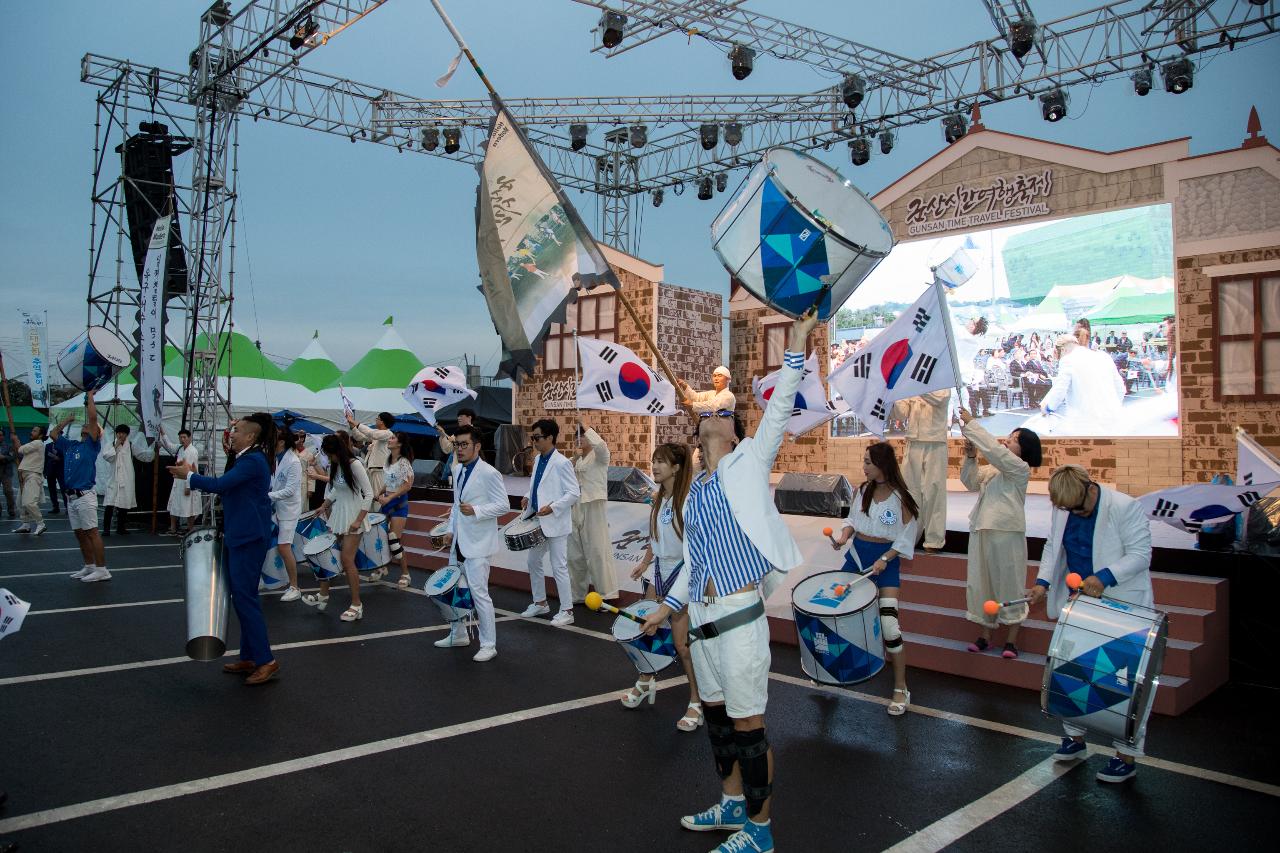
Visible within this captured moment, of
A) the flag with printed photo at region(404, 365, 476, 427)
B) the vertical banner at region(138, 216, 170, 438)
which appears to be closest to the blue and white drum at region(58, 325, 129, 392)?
the vertical banner at region(138, 216, 170, 438)

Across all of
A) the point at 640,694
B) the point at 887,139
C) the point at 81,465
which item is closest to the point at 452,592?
the point at 640,694

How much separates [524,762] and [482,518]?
2.81m

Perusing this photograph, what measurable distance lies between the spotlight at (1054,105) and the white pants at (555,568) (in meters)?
12.6

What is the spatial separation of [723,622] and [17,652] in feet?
22.2

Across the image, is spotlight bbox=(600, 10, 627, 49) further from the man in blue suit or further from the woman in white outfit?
the man in blue suit

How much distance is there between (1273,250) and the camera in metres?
12.2

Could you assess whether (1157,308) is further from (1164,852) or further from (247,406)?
(247,406)

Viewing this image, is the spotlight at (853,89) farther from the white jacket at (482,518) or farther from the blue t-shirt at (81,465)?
the blue t-shirt at (81,465)

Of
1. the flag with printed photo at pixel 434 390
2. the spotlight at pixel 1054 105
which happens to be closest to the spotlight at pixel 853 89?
the spotlight at pixel 1054 105

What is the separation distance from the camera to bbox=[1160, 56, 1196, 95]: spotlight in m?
14.1

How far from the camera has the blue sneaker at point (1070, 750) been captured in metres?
5.02

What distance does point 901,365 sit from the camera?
7699 mm

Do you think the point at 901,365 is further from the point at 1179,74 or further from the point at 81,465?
the point at 1179,74

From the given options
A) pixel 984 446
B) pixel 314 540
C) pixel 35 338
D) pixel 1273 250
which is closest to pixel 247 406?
pixel 35 338
